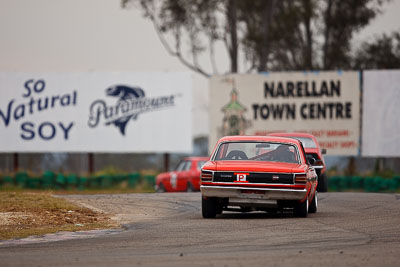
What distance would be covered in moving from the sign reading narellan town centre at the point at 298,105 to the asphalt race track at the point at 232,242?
22.7m

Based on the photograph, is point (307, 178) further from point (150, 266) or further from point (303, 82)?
point (303, 82)

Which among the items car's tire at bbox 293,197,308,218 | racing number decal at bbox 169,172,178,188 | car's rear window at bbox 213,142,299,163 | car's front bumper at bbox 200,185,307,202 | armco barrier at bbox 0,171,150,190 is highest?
car's rear window at bbox 213,142,299,163

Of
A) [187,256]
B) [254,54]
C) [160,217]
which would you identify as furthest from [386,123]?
[187,256]

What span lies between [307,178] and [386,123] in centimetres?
2578

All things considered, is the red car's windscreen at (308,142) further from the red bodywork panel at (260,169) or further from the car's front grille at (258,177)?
the car's front grille at (258,177)

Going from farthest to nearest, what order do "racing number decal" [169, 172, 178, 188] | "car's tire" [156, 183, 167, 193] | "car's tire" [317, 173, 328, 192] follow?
"car's tire" [156, 183, 167, 193]
"racing number decal" [169, 172, 178, 188]
"car's tire" [317, 173, 328, 192]

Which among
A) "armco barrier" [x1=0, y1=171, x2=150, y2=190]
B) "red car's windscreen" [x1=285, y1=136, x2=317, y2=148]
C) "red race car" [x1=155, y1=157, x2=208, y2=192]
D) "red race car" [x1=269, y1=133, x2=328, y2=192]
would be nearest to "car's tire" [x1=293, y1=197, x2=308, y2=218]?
"red race car" [x1=269, y1=133, x2=328, y2=192]

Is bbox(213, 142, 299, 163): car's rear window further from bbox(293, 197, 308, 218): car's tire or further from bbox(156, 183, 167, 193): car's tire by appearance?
bbox(156, 183, 167, 193): car's tire

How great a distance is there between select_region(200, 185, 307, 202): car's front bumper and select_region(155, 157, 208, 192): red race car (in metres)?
13.3

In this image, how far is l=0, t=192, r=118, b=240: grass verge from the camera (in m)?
14.3

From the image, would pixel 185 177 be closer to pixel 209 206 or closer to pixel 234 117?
pixel 234 117

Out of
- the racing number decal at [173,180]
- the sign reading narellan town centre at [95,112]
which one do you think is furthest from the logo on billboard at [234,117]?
the racing number decal at [173,180]

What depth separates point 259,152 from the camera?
16109 mm

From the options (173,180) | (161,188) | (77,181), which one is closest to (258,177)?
(173,180)
